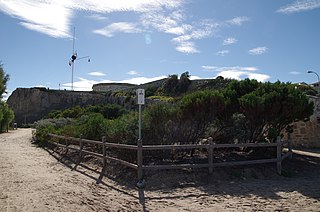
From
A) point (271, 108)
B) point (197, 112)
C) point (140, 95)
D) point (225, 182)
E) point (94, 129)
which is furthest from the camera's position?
point (94, 129)

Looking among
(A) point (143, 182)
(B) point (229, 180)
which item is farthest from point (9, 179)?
(B) point (229, 180)

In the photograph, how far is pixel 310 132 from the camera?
54.6ft

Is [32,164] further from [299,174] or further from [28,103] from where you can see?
[28,103]

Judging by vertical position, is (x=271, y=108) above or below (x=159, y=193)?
above

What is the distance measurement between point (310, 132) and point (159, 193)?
12021 millimetres

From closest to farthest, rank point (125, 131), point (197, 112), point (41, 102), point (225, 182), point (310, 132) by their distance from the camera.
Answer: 1. point (225, 182)
2. point (197, 112)
3. point (125, 131)
4. point (310, 132)
5. point (41, 102)

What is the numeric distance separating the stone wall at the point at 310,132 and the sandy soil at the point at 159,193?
22.3 feet

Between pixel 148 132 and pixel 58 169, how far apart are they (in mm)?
3693

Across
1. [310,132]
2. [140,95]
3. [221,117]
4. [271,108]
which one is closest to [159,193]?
[140,95]

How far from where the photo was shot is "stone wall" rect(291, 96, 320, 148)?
1631cm

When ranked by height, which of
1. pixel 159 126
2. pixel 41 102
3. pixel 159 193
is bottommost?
pixel 159 193

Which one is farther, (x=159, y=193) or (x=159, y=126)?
(x=159, y=126)

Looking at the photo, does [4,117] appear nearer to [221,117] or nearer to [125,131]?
[125,131]

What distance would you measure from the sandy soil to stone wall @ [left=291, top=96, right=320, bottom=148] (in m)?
6.79
